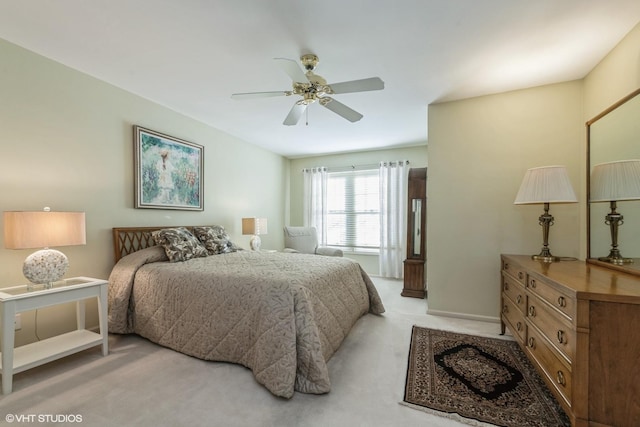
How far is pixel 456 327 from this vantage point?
2846mm

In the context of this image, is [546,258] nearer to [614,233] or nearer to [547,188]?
[614,233]

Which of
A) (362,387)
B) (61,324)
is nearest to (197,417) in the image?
(362,387)

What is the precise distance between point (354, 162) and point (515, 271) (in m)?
3.74

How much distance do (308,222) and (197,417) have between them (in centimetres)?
447

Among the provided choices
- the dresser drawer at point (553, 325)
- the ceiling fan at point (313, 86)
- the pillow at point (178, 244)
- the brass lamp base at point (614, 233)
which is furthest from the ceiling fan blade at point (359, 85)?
the pillow at point (178, 244)

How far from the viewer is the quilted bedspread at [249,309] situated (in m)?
1.80

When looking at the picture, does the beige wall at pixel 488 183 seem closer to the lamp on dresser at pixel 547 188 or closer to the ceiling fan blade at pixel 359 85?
the lamp on dresser at pixel 547 188

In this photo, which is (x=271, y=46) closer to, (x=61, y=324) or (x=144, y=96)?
(x=144, y=96)

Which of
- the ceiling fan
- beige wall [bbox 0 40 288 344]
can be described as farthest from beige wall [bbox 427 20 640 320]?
beige wall [bbox 0 40 288 344]

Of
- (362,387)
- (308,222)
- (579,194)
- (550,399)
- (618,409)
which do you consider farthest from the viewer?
(308,222)

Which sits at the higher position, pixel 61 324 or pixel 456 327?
pixel 61 324

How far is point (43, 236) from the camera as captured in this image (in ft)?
6.34

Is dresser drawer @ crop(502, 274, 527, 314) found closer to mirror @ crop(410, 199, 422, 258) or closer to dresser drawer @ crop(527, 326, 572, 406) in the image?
dresser drawer @ crop(527, 326, 572, 406)

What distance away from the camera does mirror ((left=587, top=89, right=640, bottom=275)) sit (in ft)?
6.07
